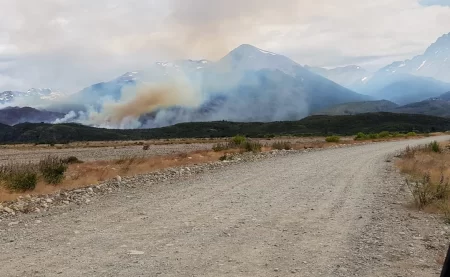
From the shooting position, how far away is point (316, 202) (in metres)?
12.1

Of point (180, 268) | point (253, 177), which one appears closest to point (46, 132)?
point (253, 177)

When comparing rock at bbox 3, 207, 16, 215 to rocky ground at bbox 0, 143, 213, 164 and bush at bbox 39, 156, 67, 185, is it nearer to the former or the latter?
bush at bbox 39, 156, 67, 185

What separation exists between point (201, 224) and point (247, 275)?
3.30 metres

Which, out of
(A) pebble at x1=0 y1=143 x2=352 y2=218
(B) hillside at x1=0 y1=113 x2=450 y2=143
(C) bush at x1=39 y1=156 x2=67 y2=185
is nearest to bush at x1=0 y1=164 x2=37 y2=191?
(C) bush at x1=39 y1=156 x2=67 y2=185

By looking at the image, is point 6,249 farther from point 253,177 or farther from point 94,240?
point 253,177

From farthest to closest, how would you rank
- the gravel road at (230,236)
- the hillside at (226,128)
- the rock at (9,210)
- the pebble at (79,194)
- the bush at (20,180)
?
the hillside at (226,128), the bush at (20,180), the pebble at (79,194), the rock at (9,210), the gravel road at (230,236)

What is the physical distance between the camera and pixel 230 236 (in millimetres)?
8398

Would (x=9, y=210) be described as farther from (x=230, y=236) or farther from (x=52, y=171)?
(x=52, y=171)

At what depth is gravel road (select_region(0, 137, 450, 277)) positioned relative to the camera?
662 cm

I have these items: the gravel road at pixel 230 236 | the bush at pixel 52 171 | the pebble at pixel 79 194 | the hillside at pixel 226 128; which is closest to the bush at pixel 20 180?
the bush at pixel 52 171

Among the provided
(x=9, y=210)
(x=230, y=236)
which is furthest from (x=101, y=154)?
(x=230, y=236)

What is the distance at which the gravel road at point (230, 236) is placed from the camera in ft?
21.7

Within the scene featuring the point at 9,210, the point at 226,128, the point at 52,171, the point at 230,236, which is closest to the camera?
the point at 230,236

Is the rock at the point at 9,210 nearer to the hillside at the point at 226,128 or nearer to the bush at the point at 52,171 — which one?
the bush at the point at 52,171
